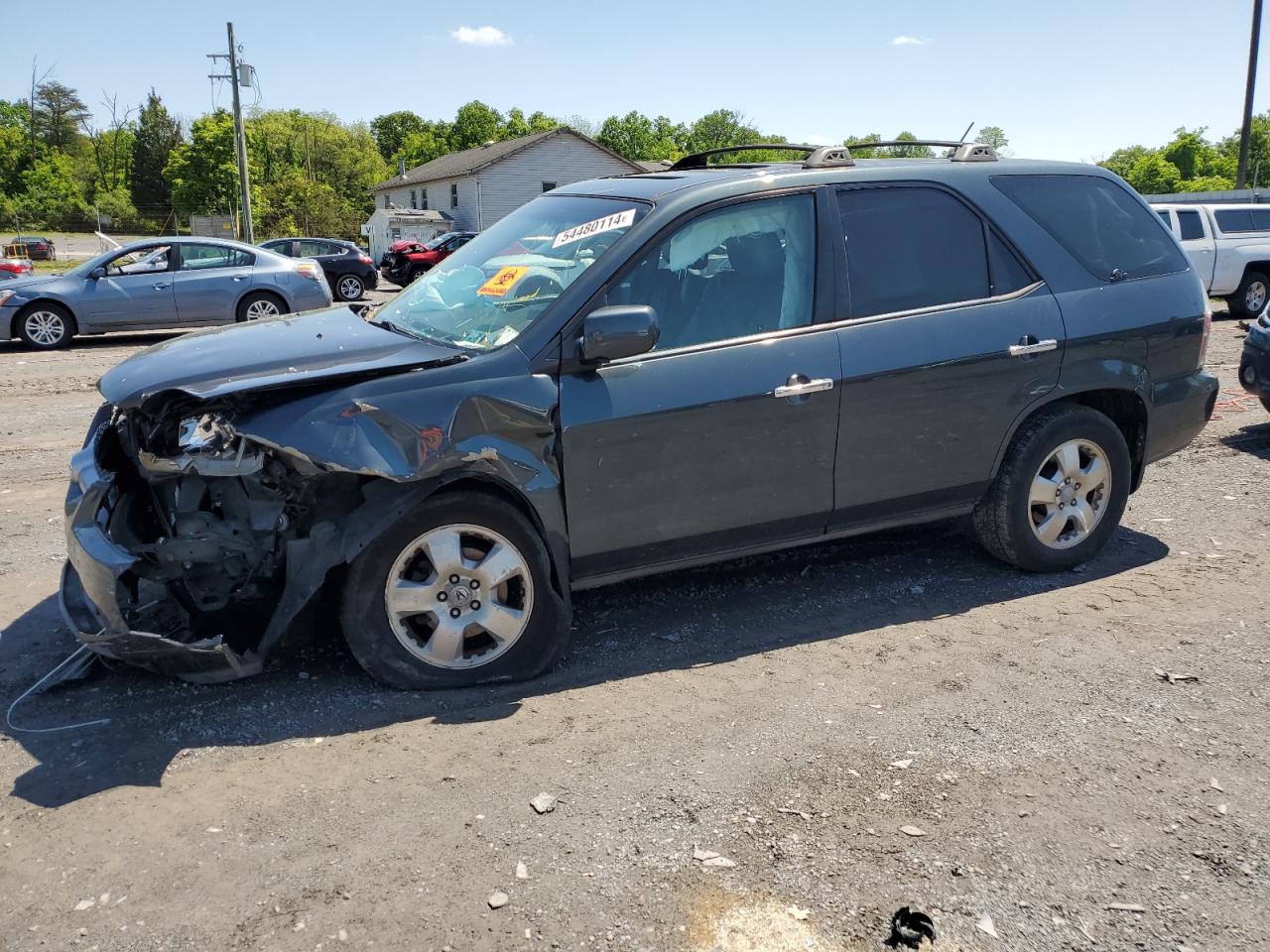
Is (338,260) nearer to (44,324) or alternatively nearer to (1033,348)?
(44,324)

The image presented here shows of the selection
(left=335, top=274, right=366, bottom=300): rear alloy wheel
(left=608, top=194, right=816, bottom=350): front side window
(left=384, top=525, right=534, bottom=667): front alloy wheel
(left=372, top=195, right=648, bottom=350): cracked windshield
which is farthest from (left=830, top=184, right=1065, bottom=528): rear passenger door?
(left=335, top=274, right=366, bottom=300): rear alloy wheel

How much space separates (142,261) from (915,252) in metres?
13.3

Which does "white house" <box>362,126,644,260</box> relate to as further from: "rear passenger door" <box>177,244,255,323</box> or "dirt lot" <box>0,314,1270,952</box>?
"dirt lot" <box>0,314,1270,952</box>

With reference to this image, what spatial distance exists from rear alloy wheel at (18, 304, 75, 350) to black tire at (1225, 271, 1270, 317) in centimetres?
1861

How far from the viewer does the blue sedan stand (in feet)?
46.7

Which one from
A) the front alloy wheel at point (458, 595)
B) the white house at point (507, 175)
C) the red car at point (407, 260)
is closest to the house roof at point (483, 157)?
the white house at point (507, 175)

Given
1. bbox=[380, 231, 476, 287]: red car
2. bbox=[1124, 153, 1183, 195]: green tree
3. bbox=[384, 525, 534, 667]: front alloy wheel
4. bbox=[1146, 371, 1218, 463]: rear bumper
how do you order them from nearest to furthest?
bbox=[384, 525, 534, 667]: front alloy wheel, bbox=[1146, 371, 1218, 463]: rear bumper, bbox=[380, 231, 476, 287]: red car, bbox=[1124, 153, 1183, 195]: green tree

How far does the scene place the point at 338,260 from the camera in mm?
24016

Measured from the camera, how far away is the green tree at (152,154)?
7819 cm

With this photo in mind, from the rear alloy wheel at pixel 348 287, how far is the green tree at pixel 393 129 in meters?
97.1

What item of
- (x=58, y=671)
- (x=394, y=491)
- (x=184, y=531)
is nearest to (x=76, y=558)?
(x=184, y=531)

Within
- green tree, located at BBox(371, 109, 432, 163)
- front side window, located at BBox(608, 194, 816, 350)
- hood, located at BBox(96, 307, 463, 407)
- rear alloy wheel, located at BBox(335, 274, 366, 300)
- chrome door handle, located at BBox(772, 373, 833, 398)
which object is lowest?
chrome door handle, located at BBox(772, 373, 833, 398)

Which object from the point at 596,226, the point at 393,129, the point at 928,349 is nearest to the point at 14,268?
the point at 596,226

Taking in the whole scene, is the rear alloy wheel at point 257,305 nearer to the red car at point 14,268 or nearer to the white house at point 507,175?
the red car at point 14,268
